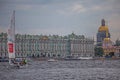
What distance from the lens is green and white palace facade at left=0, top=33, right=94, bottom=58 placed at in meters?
131

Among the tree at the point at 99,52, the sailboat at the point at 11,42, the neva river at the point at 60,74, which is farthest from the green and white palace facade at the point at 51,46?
the neva river at the point at 60,74

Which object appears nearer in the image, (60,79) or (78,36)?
(60,79)

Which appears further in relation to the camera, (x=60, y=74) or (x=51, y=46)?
(x=51, y=46)

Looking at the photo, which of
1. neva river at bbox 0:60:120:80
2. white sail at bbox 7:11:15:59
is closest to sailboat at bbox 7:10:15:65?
white sail at bbox 7:11:15:59

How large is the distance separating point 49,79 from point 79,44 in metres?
115

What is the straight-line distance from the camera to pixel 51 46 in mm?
139000

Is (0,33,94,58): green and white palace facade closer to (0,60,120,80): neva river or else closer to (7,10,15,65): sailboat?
(7,10,15,65): sailboat

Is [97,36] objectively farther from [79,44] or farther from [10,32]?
[10,32]

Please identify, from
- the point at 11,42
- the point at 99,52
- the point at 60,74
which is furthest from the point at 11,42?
the point at 99,52

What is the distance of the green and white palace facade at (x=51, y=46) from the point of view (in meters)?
131

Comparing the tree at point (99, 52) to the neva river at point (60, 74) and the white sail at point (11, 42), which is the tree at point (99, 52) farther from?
the white sail at point (11, 42)

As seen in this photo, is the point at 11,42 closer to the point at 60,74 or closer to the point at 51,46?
the point at 60,74

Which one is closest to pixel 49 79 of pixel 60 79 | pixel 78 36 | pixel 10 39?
pixel 60 79

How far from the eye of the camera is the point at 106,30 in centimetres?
18350
